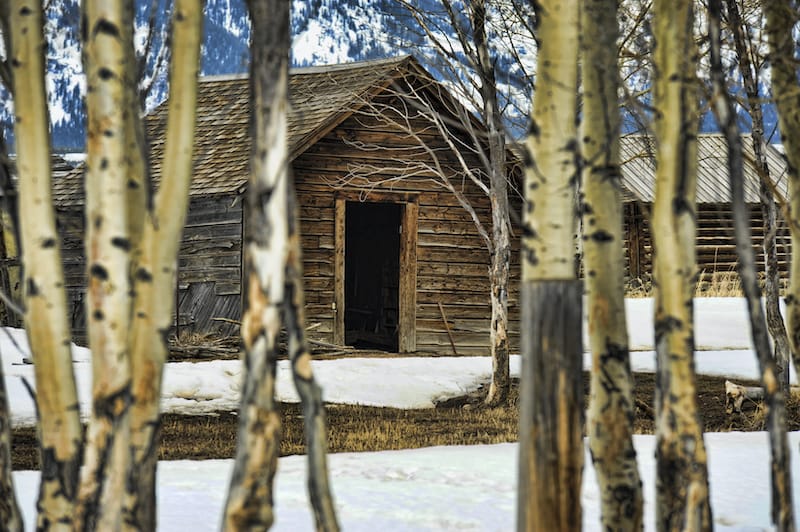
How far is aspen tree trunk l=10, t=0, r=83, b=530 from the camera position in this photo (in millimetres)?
4148

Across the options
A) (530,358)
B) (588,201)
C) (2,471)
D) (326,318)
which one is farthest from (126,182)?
(326,318)

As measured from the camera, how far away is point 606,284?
15.3 feet

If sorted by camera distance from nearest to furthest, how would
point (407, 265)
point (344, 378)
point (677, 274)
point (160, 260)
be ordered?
point (160, 260) < point (677, 274) < point (344, 378) < point (407, 265)

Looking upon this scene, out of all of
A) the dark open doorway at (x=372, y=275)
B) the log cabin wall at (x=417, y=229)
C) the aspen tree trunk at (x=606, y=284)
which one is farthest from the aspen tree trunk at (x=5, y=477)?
the dark open doorway at (x=372, y=275)

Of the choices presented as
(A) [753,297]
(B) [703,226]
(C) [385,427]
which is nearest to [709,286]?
(B) [703,226]

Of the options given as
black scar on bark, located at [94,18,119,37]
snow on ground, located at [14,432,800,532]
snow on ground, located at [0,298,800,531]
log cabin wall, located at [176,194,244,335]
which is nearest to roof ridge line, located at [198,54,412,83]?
log cabin wall, located at [176,194,244,335]

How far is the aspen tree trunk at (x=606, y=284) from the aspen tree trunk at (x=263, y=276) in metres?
1.51

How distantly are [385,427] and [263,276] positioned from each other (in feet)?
24.3

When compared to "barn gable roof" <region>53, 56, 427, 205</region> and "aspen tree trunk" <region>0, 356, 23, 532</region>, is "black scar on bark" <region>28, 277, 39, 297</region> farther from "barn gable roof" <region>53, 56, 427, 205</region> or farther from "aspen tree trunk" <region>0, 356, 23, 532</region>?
"barn gable roof" <region>53, 56, 427, 205</region>

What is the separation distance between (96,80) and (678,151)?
2291 millimetres

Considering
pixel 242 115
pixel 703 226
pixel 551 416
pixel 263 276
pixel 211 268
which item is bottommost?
pixel 551 416

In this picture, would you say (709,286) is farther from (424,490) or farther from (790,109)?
(790,109)

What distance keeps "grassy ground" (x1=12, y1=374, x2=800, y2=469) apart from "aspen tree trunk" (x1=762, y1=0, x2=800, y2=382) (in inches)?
195

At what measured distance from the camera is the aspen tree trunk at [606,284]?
464 cm
